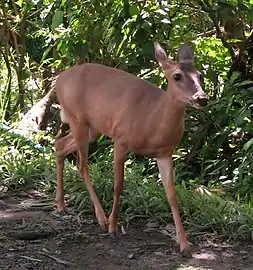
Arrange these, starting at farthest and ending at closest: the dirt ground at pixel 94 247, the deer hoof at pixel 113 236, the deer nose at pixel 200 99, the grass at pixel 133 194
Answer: the grass at pixel 133 194, the deer hoof at pixel 113 236, the dirt ground at pixel 94 247, the deer nose at pixel 200 99

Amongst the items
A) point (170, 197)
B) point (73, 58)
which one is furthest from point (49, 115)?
point (170, 197)

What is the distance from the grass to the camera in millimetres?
5352

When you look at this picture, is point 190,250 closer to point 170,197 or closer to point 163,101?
point 170,197

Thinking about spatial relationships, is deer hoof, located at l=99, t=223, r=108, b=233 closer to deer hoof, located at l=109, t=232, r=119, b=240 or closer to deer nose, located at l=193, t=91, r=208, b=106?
deer hoof, located at l=109, t=232, r=119, b=240

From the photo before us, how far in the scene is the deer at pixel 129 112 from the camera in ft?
15.9

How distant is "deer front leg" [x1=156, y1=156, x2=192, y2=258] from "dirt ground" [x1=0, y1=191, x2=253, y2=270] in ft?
0.22

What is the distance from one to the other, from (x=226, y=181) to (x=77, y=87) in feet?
5.49

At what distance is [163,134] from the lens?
503 cm

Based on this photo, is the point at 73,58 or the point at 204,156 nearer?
the point at 204,156

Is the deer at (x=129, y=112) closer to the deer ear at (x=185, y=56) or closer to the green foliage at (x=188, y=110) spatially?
the deer ear at (x=185, y=56)

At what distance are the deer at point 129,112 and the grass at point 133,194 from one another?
1.03 ft

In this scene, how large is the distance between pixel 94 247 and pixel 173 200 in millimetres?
670

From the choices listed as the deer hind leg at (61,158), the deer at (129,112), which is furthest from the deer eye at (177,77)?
the deer hind leg at (61,158)

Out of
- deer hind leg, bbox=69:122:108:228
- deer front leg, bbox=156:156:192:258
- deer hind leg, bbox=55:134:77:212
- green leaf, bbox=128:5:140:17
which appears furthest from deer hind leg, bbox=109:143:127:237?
green leaf, bbox=128:5:140:17
